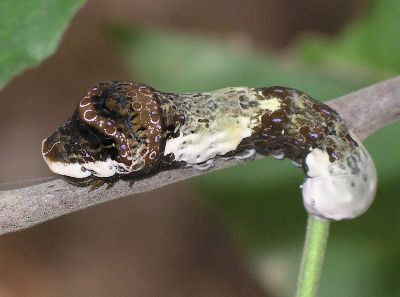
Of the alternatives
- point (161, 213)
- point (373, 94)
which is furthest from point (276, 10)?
point (373, 94)

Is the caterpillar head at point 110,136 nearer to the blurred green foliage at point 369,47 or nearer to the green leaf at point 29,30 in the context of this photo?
the green leaf at point 29,30

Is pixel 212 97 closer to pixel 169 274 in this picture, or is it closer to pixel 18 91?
pixel 169 274

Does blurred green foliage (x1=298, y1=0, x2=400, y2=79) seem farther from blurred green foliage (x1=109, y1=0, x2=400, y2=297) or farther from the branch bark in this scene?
the branch bark

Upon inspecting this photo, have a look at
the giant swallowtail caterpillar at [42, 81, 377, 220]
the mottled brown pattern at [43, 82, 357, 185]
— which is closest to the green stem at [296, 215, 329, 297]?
the giant swallowtail caterpillar at [42, 81, 377, 220]

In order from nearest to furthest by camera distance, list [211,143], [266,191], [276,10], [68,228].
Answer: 1. [211,143]
2. [266,191]
3. [68,228]
4. [276,10]

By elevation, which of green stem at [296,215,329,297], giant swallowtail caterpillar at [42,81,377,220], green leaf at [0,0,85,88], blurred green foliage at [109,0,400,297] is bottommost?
blurred green foliage at [109,0,400,297]

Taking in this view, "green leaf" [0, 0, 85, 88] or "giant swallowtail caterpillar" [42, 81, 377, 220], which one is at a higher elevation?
"green leaf" [0, 0, 85, 88]

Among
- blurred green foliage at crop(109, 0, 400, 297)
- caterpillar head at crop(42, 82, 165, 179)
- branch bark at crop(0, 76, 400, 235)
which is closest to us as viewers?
branch bark at crop(0, 76, 400, 235)

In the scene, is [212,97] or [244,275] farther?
[244,275]
